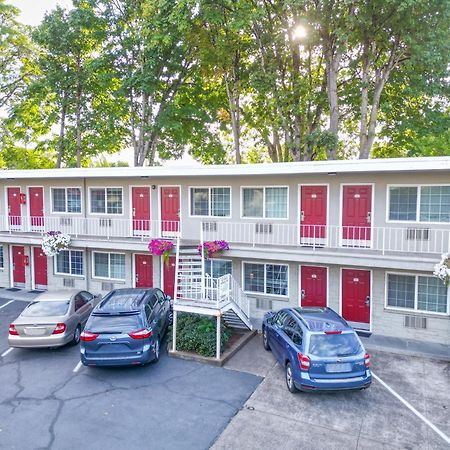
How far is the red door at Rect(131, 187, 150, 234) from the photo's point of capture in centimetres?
1606

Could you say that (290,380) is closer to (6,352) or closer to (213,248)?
(213,248)

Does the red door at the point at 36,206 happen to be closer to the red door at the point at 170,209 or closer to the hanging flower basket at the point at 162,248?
the red door at the point at 170,209

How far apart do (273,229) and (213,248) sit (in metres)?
2.36

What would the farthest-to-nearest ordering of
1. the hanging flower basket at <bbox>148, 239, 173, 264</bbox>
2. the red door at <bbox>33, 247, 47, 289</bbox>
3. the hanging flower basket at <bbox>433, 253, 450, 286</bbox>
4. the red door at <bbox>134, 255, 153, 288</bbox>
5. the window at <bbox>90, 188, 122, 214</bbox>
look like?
the red door at <bbox>33, 247, 47, 289</bbox> → the window at <bbox>90, 188, 122, 214</bbox> → the red door at <bbox>134, 255, 153, 288</bbox> → the hanging flower basket at <bbox>148, 239, 173, 264</bbox> → the hanging flower basket at <bbox>433, 253, 450, 286</bbox>

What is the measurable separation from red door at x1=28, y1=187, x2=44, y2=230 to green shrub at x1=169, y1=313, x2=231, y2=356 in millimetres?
9597

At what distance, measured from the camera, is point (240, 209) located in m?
14.5

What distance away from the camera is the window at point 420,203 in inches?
462

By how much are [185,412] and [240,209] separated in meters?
7.84

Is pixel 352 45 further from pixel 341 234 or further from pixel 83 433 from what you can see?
pixel 83 433

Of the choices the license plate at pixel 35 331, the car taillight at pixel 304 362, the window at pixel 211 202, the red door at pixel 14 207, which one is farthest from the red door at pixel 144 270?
the car taillight at pixel 304 362

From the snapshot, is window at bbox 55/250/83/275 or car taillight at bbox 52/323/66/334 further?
window at bbox 55/250/83/275

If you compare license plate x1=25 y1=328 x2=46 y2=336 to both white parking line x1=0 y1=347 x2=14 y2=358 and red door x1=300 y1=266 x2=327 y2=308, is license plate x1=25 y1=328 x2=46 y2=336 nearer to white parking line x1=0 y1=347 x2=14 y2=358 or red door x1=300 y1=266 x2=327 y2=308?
white parking line x1=0 y1=347 x2=14 y2=358

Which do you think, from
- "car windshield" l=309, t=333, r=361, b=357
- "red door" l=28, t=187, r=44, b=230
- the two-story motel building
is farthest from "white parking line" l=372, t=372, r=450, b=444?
"red door" l=28, t=187, r=44, b=230

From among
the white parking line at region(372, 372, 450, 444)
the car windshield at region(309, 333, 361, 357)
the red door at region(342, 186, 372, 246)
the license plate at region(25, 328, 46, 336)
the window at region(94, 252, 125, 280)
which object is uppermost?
the red door at region(342, 186, 372, 246)
